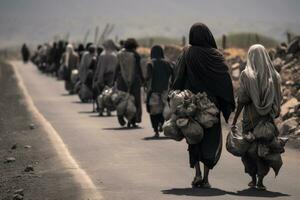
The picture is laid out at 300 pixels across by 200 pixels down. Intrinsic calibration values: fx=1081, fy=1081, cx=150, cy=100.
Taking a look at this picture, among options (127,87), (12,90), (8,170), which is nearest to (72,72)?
(12,90)

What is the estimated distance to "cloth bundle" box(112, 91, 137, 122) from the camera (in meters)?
21.3

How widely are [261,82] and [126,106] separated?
954 centimetres

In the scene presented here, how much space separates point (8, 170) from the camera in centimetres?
1576

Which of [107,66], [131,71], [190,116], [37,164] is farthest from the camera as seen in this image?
[107,66]

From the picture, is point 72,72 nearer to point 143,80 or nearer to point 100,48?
point 100,48

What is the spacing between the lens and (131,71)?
69.4ft

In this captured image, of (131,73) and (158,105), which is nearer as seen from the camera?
(158,105)

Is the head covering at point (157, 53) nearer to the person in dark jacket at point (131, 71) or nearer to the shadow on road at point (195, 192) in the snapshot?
the person in dark jacket at point (131, 71)

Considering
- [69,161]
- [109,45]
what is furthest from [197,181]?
[109,45]

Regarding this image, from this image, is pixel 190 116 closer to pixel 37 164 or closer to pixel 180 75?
pixel 180 75

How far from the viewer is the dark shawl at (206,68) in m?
12.2

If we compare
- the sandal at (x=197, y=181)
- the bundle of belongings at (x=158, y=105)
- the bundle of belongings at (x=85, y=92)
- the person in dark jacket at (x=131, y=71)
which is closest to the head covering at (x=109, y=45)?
→ the person in dark jacket at (x=131, y=71)

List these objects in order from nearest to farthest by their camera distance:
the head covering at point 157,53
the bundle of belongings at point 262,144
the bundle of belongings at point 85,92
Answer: the bundle of belongings at point 262,144
the head covering at point 157,53
the bundle of belongings at point 85,92

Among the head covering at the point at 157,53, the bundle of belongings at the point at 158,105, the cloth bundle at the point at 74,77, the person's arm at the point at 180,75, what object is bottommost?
the cloth bundle at the point at 74,77
